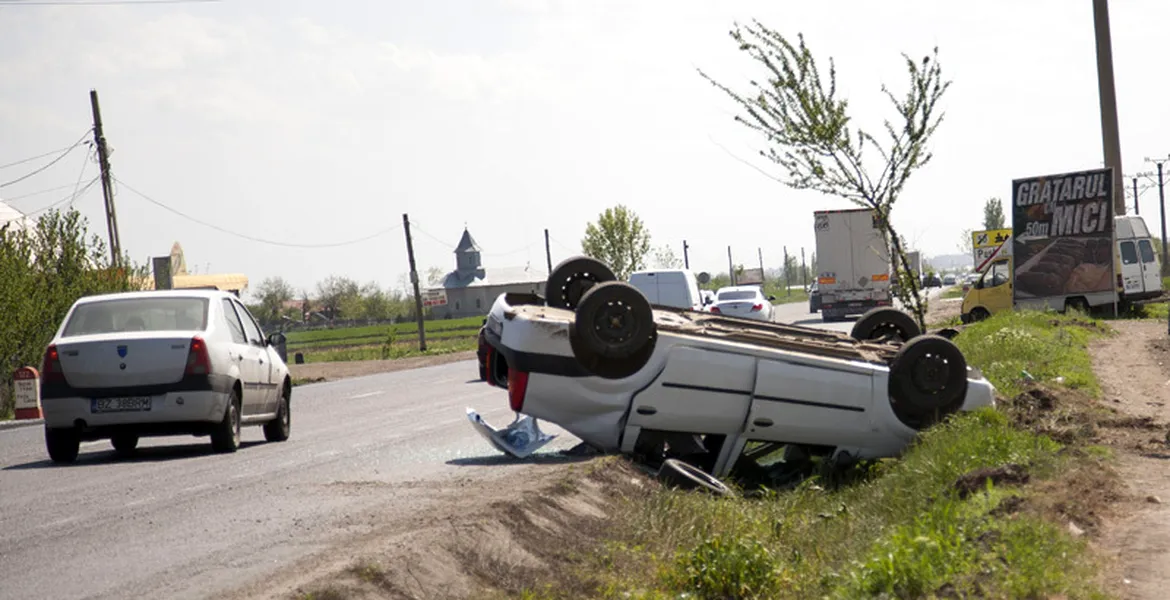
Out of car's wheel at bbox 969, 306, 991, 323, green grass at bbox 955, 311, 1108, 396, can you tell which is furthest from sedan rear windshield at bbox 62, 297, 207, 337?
car's wheel at bbox 969, 306, 991, 323

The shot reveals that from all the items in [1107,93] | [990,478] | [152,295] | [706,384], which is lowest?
[990,478]

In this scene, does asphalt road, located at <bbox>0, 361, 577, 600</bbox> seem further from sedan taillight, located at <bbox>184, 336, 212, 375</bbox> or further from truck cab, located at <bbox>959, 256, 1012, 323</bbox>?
truck cab, located at <bbox>959, 256, 1012, 323</bbox>

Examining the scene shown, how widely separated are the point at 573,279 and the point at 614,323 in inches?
89.0

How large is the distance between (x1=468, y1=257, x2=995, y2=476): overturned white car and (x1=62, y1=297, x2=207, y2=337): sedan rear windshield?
3706 mm

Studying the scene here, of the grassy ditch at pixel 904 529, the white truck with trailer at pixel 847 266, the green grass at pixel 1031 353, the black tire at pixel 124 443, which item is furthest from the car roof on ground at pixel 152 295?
the white truck with trailer at pixel 847 266

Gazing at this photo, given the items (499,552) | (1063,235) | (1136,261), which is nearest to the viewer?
(499,552)

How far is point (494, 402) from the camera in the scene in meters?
20.1

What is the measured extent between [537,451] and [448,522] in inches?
179

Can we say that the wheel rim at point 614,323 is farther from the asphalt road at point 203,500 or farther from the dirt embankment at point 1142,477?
the dirt embankment at point 1142,477

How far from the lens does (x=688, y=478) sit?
1006 centimetres

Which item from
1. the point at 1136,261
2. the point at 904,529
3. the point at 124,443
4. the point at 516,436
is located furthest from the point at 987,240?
the point at 904,529

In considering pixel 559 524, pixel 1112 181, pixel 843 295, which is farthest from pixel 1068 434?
pixel 843 295

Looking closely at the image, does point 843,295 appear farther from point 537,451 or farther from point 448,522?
point 448,522

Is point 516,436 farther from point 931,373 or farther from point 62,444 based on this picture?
point 62,444
